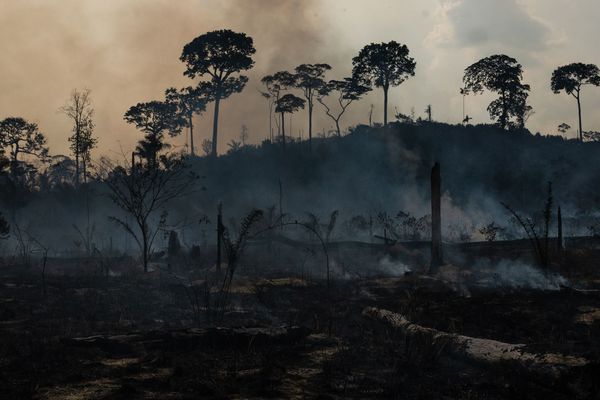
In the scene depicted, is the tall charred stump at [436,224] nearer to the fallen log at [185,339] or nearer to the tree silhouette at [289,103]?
the fallen log at [185,339]

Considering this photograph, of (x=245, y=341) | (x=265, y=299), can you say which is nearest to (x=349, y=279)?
(x=265, y=299)

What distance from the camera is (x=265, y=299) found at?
1664 cm

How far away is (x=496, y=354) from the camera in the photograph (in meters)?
8.76

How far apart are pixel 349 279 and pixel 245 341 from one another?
12651 mm

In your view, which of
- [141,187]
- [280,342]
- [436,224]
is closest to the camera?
[280,342]

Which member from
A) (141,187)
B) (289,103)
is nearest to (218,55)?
(289,103)

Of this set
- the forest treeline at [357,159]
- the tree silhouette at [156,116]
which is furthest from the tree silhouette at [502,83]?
the tree silhouette at [156,116]

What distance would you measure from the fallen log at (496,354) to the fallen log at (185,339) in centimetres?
252

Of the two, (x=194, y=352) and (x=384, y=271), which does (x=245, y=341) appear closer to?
(x=194, y=352)

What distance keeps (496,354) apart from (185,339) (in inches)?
213

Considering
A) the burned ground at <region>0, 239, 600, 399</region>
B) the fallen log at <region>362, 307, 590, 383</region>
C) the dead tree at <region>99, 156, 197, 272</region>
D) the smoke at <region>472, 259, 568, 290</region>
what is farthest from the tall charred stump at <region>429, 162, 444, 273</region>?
the fallen log at <region>362, 307, 590, 383</region>

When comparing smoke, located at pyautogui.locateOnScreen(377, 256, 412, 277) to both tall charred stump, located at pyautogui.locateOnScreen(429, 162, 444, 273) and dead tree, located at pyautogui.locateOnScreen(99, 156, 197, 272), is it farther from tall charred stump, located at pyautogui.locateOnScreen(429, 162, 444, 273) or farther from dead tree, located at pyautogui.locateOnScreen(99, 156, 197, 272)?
dead tree, located at pyautogui.locateOnScreen(99, 156, 197, 272)

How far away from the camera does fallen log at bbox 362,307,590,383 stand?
24.5ft

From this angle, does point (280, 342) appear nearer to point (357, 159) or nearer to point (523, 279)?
point (523, 279)
